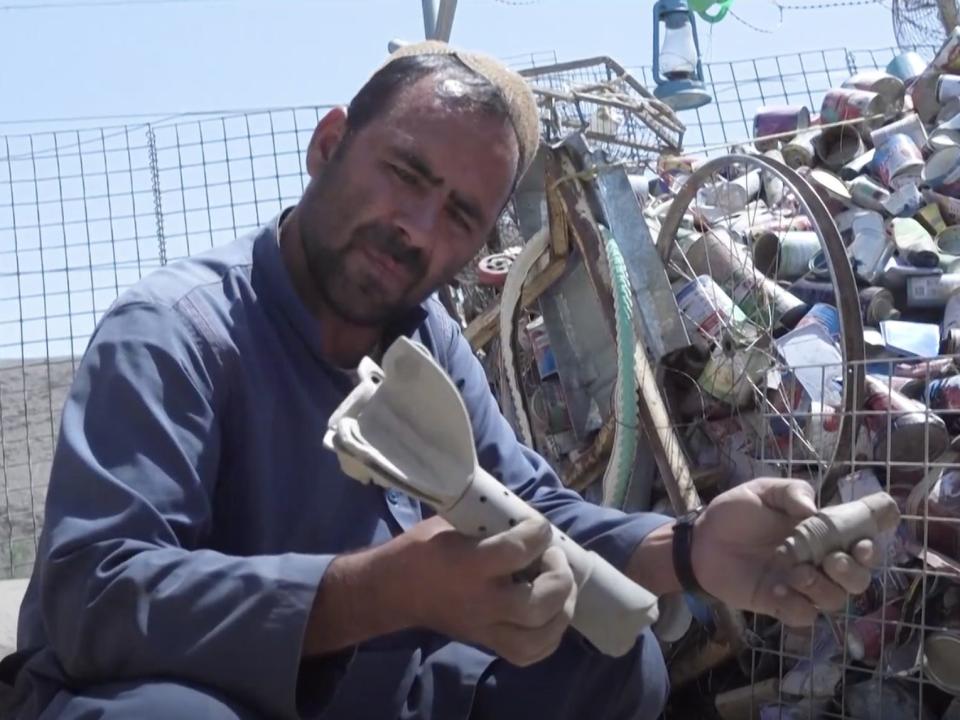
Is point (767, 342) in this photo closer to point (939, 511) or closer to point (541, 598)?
point (939, 511)

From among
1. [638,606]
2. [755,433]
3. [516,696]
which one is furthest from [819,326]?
[638,606]

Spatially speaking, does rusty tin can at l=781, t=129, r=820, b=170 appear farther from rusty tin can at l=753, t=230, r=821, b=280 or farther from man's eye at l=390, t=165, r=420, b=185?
man's eye at l=390, t=165, r=420, b=185

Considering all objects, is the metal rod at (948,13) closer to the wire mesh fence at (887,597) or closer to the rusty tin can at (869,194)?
the rusty tin can at (869,194)

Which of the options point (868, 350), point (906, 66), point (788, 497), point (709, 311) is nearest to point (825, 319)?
point (868, 350)

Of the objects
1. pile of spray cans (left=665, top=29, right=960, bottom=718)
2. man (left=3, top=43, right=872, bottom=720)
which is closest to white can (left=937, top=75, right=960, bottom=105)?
pile of spray cans (left=665, top=29, right=960, bottom=718)

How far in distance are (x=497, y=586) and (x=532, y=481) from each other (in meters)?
0.68

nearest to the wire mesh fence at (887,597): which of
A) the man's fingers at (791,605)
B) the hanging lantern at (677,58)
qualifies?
the man's fingers at (791,605)

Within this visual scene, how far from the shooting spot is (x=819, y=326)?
8.80 ft

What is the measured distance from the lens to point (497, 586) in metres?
1.16

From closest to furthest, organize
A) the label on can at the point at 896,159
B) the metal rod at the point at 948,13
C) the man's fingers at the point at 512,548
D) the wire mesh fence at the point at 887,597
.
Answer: the man's fingers at the point at 512,548 → the wire mesh fence at the point at 887,597 → the label on can at the point at 896,159 → the metal rod at the point at 948,13

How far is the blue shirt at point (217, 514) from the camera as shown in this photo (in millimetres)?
1272

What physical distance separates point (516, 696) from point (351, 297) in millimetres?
530

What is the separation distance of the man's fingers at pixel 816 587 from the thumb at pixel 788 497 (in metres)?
0.06

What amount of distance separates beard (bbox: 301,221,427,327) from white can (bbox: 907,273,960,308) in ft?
5.46
